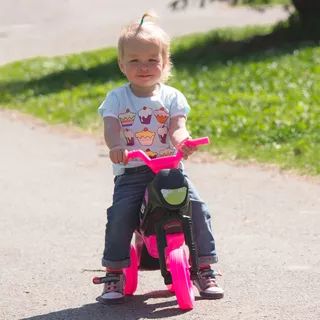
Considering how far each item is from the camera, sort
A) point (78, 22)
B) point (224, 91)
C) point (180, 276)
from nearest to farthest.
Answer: point (180, 276)
point (224, 91)
point (78, 22)

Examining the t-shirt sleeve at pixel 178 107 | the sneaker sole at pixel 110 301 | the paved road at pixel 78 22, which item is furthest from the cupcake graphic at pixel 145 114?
the paved road at pixel 78 22

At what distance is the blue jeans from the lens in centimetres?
476

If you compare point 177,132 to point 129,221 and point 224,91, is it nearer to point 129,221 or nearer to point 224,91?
point 129,221

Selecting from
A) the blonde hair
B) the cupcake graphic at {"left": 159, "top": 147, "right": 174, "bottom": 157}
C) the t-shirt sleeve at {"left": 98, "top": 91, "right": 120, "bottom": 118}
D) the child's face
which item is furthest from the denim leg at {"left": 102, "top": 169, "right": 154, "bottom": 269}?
the blonde hair

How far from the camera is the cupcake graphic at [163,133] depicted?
15.9 feet

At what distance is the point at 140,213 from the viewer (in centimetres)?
476

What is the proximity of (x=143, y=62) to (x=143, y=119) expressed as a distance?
28cm

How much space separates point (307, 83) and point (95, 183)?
4.39m

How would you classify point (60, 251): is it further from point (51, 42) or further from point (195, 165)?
point (51, 42)

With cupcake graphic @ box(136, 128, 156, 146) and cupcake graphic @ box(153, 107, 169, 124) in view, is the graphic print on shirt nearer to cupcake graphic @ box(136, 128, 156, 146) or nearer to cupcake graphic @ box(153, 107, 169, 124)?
cupcake graphic @ box(136, 128, 156, 146)

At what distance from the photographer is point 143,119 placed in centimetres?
481

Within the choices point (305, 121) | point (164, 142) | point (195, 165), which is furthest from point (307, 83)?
point (164, 142)

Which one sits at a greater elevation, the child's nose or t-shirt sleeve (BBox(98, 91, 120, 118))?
the child's nose

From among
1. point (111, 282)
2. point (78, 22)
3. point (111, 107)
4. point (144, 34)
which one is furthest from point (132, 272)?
point (78, 22)
